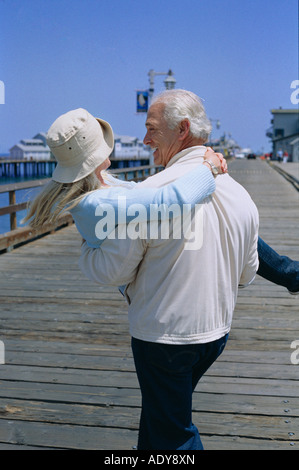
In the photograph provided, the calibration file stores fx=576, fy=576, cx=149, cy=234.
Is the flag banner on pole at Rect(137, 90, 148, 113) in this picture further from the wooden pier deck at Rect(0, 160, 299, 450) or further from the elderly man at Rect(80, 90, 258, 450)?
the elderly man at Rect(80, 90, 258, 450)

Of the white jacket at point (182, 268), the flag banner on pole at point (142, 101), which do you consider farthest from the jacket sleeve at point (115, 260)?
the flag banner on pole at point (142, 101)

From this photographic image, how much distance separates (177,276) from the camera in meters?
1.87

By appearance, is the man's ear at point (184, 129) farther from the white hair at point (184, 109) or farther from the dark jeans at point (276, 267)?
the dark jeans at point (276, 267)

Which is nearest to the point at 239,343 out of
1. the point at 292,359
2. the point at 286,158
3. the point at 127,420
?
the point at 292,359

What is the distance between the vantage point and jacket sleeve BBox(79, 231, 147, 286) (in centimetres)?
185

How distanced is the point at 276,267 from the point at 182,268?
3.43ft

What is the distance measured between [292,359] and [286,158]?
63626 mm

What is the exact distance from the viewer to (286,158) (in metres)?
65.1

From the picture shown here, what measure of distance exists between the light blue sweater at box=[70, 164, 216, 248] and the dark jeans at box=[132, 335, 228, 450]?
0.43 meters

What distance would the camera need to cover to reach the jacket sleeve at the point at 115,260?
1849 mm
